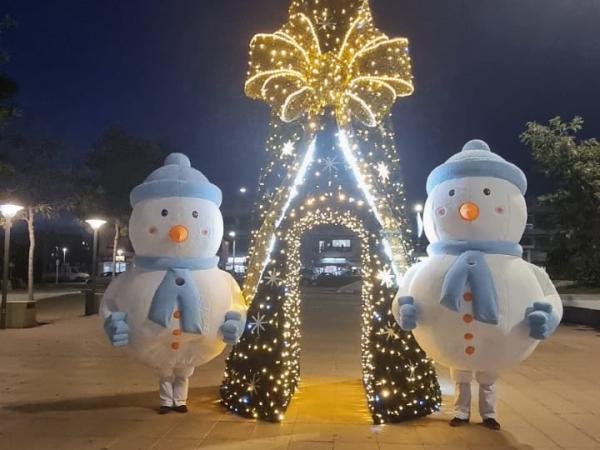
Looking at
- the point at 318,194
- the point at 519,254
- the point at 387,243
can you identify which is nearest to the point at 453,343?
the point at 519,254

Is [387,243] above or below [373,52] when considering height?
below

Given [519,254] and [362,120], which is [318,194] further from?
[519,254]

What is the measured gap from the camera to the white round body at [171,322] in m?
6.16

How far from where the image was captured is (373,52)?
726 centimetres

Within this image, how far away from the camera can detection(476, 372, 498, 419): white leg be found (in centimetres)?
638

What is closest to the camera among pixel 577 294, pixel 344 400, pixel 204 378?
pixel 344 400

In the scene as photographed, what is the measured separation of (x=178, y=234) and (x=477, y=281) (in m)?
2.95

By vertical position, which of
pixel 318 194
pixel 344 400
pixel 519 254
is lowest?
pixel 344 400

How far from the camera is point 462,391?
258 inches

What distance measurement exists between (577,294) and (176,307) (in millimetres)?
23253

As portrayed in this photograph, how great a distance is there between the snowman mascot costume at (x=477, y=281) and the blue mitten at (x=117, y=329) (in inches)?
107

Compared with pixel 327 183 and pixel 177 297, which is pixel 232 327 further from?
pixel 327 183

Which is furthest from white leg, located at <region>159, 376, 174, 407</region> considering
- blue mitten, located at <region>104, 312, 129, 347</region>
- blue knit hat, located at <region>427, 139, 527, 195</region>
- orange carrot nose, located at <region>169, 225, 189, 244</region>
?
blue knit hat, located at <region>427, 139, 527, 195</region>

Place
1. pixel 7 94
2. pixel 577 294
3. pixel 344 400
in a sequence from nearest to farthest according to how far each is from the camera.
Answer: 1. pixel 344 400
2. pixel 7 94
3. pixel 577 294
